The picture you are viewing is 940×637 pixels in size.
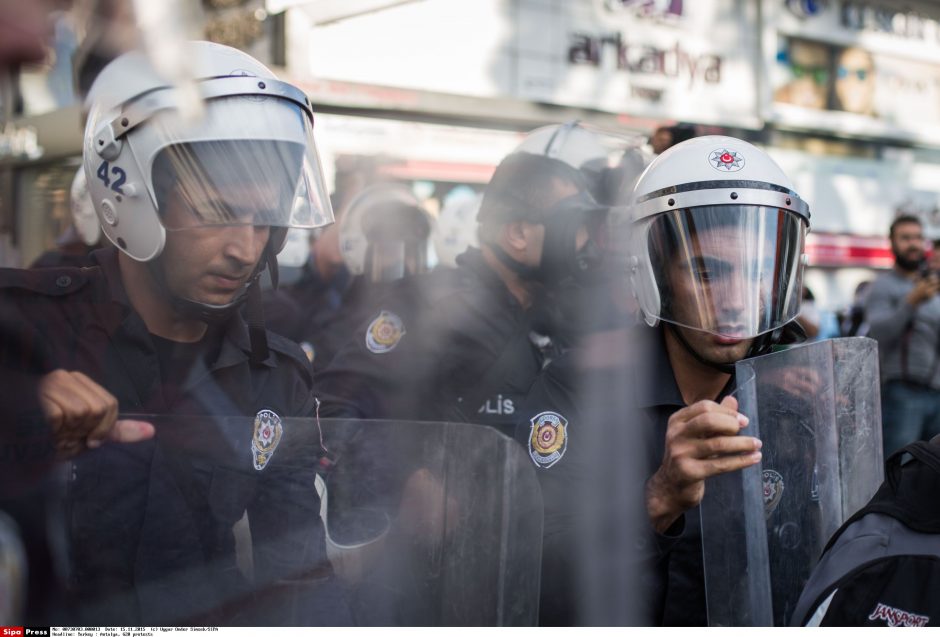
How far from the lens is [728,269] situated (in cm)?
179

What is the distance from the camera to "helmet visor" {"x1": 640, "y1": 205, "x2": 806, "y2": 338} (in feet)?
5.81

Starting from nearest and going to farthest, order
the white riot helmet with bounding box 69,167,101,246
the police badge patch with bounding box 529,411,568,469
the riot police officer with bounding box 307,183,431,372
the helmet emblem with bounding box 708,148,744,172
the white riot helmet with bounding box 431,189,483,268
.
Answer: the police badge patch with bounding box 529,411,568,469, the helmet emblem with bounding box 708,148,744,172, the white riot helmet with bounding box 69,167,101,246, the riot police officer with bounding box 307,183,431,372, the white riot helmet with bounding box 431,189,483,268

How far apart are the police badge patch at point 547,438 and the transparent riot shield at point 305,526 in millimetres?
429

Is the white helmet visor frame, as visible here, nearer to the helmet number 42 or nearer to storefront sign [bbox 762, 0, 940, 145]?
the helmet number 42

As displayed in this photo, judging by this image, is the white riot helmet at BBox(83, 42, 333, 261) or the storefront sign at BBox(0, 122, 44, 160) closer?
the storefront sign at BBox(0, 122, 44, 160)

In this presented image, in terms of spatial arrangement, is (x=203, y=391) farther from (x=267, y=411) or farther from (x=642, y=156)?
(x=642, y=156)

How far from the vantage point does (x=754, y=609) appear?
142cm

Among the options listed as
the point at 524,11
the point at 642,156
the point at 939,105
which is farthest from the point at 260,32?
the point at 939,105

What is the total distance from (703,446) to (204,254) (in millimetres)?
792

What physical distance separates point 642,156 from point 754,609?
2.12 m

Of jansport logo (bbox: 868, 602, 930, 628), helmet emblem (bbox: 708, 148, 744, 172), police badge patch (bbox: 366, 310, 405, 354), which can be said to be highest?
helmet emblem (bbox: 708, 148, 744, 172)

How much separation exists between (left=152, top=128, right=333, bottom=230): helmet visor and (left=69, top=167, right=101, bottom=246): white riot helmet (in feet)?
6.99

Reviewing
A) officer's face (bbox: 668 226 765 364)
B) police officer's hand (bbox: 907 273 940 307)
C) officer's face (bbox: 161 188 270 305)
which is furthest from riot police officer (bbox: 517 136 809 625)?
police officer's hand (bbox: 907 273 940 307)

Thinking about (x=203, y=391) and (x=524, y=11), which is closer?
(x=203, y=391)
